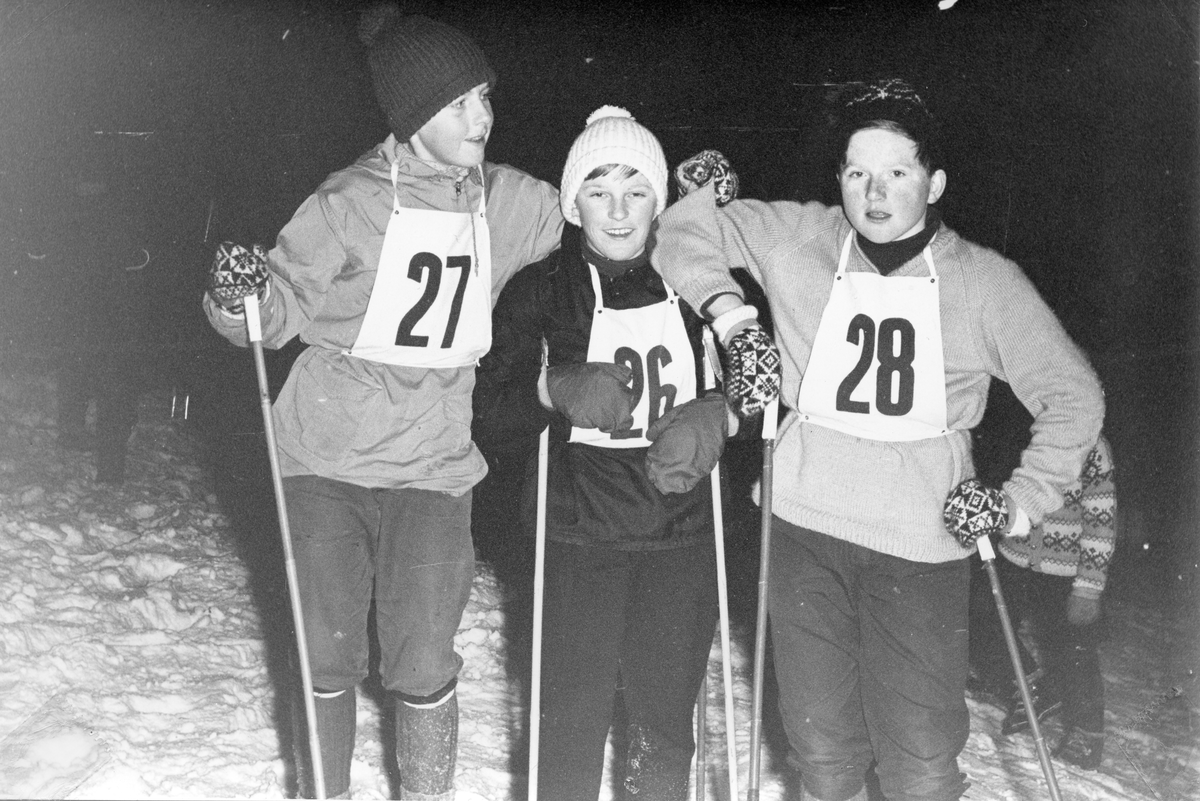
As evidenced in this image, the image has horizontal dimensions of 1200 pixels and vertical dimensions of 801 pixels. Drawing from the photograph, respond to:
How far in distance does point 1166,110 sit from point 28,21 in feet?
21.8

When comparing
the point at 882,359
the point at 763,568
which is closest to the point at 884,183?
the point at 882,359

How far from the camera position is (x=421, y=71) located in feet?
8.85

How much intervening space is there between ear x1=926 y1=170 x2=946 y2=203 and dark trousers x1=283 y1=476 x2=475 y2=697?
1404mm

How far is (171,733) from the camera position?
3.72 metres

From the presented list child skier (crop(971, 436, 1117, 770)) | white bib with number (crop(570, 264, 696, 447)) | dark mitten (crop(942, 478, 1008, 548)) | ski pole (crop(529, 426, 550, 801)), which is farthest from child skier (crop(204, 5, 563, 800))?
child skier (crop(971, 436, 1117, 770))

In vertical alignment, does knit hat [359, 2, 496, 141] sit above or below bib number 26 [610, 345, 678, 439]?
above

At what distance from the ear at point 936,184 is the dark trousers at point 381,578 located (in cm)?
140

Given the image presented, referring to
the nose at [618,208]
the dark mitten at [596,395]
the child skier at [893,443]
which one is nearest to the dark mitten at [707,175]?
the nose at [618,208]

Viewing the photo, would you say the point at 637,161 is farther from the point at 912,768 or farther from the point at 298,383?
the point at 912,768

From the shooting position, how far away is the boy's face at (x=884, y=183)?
2533 mm

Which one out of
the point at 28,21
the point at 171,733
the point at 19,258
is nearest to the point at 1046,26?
the point at 171,733

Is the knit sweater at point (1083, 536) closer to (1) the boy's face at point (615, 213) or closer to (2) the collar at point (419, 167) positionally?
(1) the boy's face at point (615, 213)

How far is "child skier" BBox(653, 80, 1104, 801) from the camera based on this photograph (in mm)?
2510

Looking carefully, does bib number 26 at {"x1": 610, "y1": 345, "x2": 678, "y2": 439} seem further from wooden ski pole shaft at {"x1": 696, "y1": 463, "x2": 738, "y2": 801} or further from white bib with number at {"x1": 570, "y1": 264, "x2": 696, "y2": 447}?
wooden ski pole shaft at {"x1": 696, "y1": 463, "x2": 738, "y2": 801}
